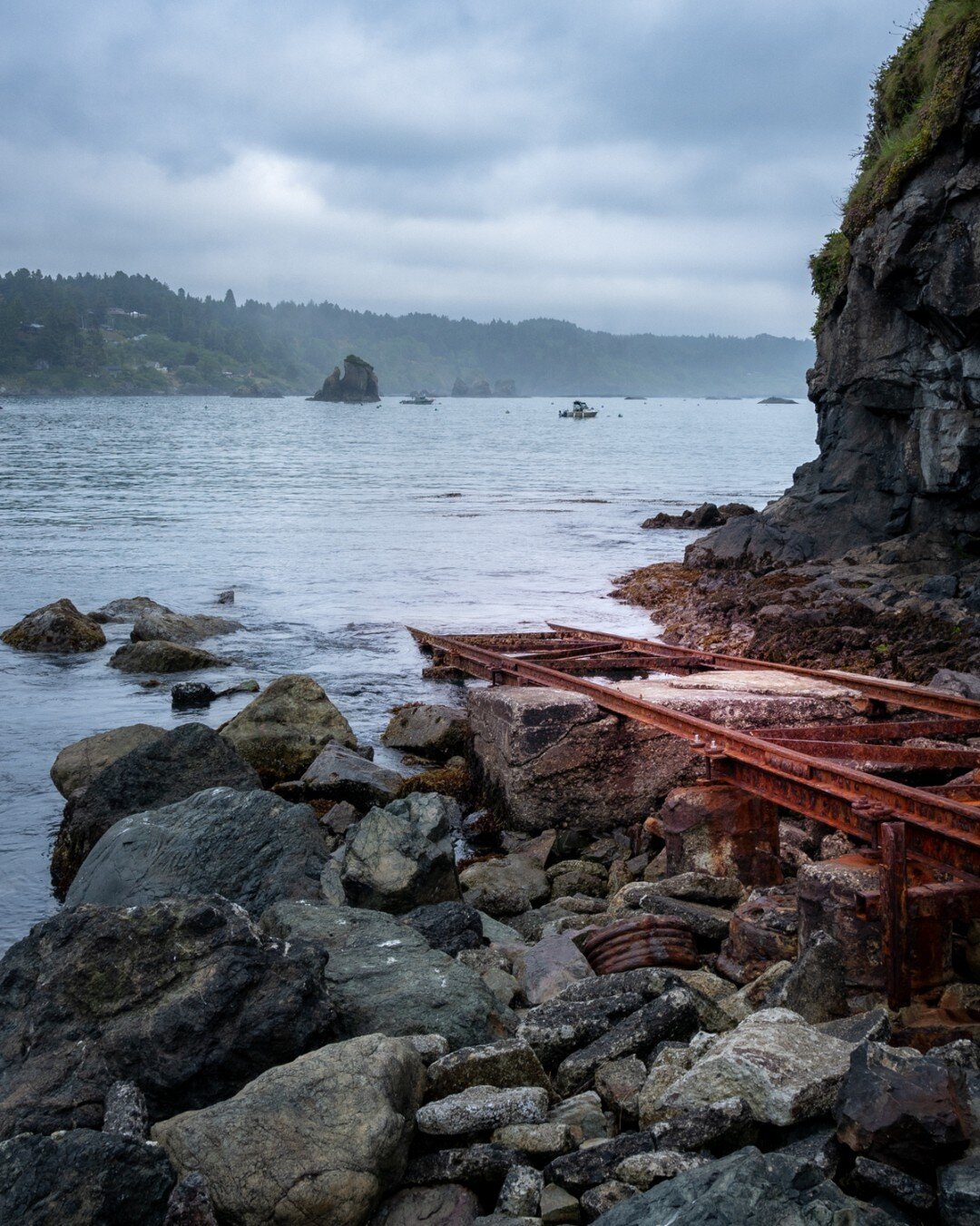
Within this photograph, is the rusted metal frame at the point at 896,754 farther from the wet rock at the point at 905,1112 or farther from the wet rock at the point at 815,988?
the wet rock at the point at 905,1112

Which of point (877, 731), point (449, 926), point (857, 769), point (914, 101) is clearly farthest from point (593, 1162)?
point (914, 101)

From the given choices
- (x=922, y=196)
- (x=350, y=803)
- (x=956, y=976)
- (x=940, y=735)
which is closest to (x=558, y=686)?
(x=350, y=803)

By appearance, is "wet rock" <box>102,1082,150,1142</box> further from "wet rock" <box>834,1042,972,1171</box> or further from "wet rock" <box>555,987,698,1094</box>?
"wet rock" <box>834,1042,972,1171</box>

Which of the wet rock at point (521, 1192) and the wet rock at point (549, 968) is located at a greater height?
the wet rock at point (521, 1192)

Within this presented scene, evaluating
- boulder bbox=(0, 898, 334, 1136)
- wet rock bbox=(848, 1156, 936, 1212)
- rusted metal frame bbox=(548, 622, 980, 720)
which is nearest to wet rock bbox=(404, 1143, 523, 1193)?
boulder bbox=(0, 898, 334, 1136)

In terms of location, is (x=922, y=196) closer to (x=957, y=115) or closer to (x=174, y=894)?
(x=957, y=115)

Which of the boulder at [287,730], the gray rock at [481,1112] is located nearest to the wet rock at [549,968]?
the gray rock at [481,1112]

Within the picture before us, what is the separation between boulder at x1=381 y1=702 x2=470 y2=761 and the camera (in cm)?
1109

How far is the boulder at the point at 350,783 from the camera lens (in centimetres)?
924

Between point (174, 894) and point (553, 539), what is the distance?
86.0ft

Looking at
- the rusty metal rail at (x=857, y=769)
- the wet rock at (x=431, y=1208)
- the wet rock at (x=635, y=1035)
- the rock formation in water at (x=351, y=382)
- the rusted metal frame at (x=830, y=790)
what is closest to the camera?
the wet rock at (x=431, y=1208)

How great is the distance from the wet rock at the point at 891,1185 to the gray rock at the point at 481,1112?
1.12 metres

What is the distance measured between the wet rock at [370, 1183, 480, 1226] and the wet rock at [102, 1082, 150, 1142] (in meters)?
0.89

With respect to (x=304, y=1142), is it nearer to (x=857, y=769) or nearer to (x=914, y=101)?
(x=857, y=769)
